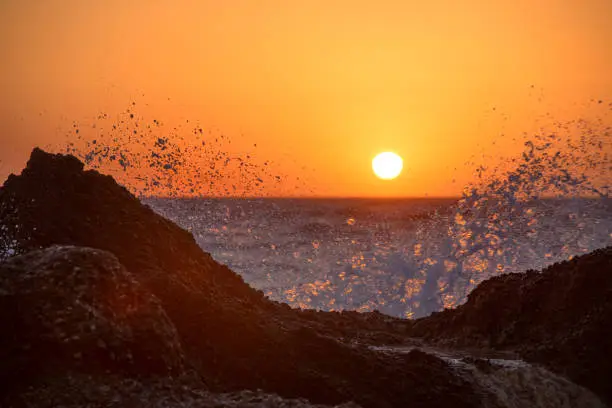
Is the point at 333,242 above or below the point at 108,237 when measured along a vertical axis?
above

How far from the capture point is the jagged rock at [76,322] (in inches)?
162

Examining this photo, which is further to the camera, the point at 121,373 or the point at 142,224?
the point at 142,224

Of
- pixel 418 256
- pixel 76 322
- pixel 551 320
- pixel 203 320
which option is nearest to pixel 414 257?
pixel 418 256

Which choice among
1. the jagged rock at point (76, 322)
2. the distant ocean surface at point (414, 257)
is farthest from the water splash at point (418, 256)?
the jagged rock at point (76, 322)

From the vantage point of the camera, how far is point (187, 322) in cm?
549

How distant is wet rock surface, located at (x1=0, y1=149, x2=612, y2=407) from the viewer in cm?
428

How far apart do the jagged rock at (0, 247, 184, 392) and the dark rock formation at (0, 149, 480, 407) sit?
0.08 meters

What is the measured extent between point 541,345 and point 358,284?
1567 centimetres

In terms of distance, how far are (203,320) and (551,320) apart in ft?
14.7

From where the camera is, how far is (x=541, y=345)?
6.87m

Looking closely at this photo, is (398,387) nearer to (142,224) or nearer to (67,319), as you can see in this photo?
(67,319)

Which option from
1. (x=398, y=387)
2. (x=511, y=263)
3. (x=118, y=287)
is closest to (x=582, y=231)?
(x=511, y=263)

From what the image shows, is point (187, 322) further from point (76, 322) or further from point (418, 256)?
point (418, 256)

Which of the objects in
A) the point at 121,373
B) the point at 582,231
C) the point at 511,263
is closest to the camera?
the point at 121,373
